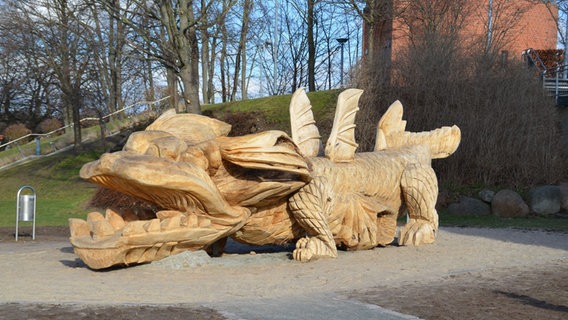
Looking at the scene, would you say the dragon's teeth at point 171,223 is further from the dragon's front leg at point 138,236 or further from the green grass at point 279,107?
the green grass at point 279,107

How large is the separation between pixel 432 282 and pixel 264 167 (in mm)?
2278

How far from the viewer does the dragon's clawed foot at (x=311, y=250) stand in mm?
8703

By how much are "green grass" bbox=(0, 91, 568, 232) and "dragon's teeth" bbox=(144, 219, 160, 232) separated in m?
9.13

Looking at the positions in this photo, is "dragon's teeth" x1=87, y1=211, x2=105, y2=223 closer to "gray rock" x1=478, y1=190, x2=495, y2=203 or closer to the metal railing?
"gray rock" x1=478, y1=190, x2=495, y2=203

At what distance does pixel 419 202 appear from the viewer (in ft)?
32.9

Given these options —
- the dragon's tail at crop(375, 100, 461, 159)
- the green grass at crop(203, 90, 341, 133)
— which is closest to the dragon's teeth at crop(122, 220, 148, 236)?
the dragon's tail at crop(375, 100, 461, 159)

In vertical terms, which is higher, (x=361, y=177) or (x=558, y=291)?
(x=361, y=177)

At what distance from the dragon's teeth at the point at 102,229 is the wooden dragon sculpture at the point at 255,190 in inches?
0.4

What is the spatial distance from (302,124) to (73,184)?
664 inches

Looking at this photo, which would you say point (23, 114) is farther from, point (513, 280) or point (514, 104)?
point (513, 280)

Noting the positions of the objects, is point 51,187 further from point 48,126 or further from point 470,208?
point 48,126

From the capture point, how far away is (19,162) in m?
30.5

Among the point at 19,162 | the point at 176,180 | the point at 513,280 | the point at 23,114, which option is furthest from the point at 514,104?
the point at 23,114

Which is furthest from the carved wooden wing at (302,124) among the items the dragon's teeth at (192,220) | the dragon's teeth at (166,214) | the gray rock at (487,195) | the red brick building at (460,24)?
the red brick building at (460,24)
